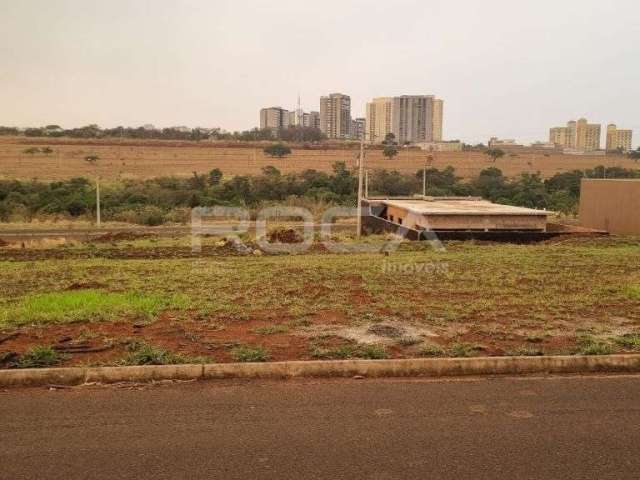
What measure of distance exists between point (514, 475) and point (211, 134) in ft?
371

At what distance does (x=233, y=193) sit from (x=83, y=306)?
132 feet

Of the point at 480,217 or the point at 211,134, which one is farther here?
the point at 211,134

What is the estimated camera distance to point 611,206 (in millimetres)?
26609

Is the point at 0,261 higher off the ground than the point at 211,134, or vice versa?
the point at 211,134

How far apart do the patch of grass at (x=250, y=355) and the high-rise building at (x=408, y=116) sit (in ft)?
252

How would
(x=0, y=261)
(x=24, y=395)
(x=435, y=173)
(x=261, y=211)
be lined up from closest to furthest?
(x=24, y=395) → (x=0, y=261) → (x=261, y=211) → (x=435, y=173)

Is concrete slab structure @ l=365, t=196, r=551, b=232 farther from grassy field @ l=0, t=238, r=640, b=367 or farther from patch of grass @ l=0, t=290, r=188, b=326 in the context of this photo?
patch of grass @ l=0, t=290, r=188, b=326

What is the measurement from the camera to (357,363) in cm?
640

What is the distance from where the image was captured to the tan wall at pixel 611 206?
25.2m

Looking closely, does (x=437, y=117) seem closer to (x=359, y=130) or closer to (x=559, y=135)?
(x=559, y=135)

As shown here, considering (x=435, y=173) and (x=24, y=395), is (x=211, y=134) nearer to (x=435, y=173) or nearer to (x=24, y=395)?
(x=435, y=173)

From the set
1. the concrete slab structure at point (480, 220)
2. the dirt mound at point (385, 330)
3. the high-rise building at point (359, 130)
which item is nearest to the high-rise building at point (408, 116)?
the high-rise building at point (359, 130)

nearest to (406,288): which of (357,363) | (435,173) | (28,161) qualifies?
(357,363)

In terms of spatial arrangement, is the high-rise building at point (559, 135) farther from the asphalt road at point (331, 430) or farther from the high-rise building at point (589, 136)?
the asphalt road at point (331, 430)
